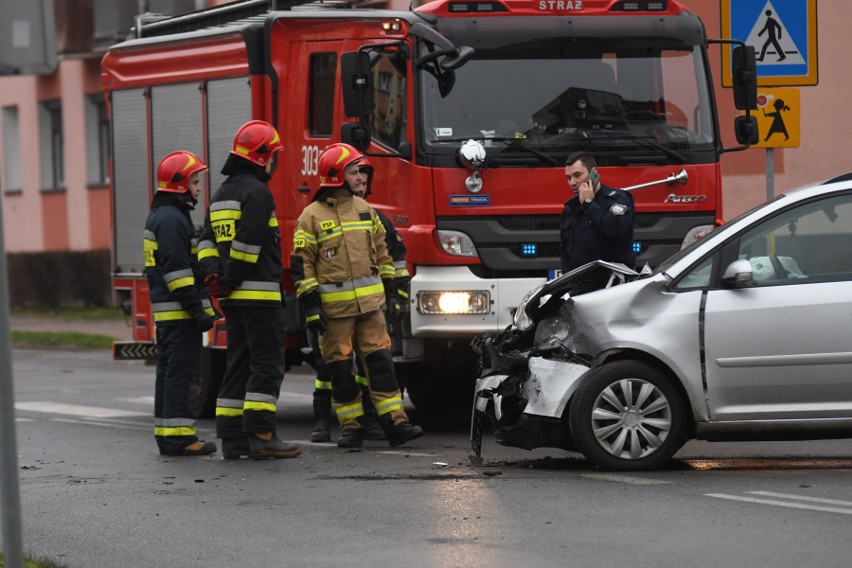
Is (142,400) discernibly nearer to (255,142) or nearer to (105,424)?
(105,424)

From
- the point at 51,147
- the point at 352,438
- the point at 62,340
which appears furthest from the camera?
the point at 51,147

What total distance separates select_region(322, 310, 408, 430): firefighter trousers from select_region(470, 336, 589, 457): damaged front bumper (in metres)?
1.15

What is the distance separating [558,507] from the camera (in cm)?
768

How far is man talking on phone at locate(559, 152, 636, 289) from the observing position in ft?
32.8

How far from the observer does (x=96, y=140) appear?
34.9 meters

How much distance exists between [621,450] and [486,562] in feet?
8.13

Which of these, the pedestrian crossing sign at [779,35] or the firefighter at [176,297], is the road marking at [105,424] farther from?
the pedestrian crossing sign at [779,35]

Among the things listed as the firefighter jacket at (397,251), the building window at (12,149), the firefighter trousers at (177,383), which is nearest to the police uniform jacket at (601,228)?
the firefighter jacket at (397,251)

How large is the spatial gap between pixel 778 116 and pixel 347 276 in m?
3.75

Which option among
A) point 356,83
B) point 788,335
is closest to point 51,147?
point 356,83

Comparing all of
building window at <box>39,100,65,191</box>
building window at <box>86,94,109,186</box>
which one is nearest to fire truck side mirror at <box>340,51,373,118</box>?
building window at <box>86,94,109,186</box>

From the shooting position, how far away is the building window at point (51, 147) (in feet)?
121

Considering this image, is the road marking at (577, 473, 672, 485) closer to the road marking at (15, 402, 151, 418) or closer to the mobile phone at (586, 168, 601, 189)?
the mobile phone at (586, 168, 601, 189)

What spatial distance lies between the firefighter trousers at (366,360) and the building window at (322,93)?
1.68 m
